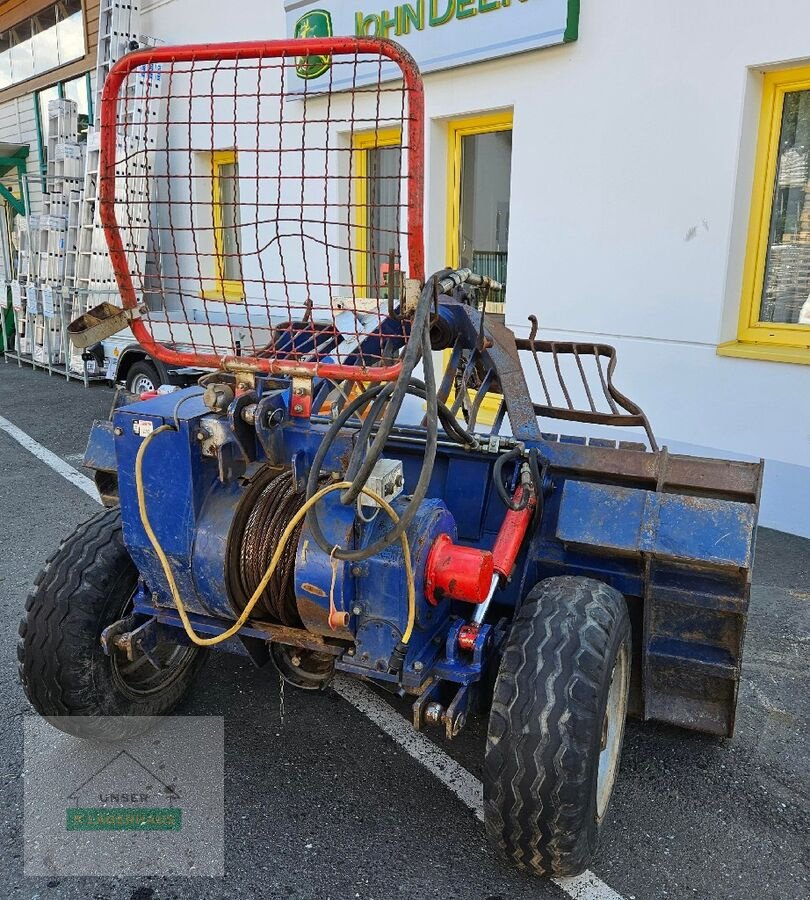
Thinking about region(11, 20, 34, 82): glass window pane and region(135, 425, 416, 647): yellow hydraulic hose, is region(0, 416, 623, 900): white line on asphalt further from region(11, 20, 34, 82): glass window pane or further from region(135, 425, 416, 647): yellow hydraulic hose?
region(11, 20, 34, 82): glass window pane

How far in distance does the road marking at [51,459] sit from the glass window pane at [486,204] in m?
3.85

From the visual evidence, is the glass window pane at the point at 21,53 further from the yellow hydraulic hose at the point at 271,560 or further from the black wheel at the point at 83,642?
the yellow hydraulic hose at the point at 271,560

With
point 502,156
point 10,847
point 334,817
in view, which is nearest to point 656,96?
point 502,156

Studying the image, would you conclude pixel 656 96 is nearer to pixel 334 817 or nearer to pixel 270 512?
pixel 270 512

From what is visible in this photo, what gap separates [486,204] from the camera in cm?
727

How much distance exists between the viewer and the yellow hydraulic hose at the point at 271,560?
7.25 ft

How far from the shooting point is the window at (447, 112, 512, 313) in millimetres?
6973

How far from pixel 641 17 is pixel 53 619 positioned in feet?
17.6

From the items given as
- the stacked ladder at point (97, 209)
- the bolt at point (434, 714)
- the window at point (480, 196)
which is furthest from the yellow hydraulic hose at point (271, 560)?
the stacked ladder at point (97, 209)

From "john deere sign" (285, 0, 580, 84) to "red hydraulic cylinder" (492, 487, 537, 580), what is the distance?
453cm

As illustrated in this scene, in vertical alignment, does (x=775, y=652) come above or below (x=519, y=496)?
below

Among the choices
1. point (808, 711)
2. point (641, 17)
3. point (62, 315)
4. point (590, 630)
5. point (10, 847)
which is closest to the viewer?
point (590, 630)

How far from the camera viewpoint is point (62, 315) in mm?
11281

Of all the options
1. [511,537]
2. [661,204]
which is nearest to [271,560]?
[511,537]
